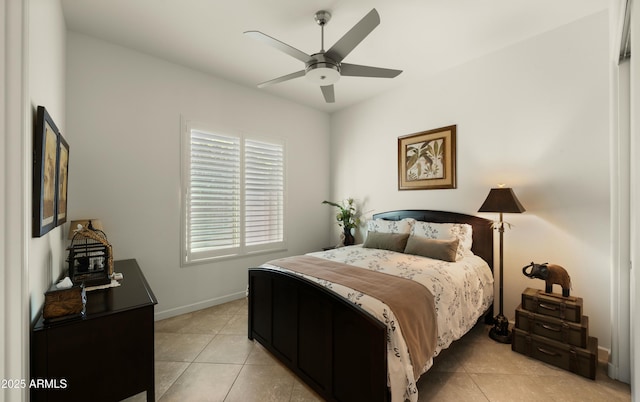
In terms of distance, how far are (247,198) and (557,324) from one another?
355 centimetres

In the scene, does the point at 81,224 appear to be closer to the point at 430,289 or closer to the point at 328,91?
the point at 328,91

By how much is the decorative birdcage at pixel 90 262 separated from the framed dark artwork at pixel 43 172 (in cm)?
47

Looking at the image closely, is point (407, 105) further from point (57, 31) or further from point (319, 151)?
point (57, 31)

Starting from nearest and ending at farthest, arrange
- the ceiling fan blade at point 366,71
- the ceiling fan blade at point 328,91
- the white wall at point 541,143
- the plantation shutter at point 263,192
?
the ceiling fan blade at point 366,71 → the white wall at point 541,143 → the ceiling fan blade at point 328,91 → the plantation shutter at point 263,192

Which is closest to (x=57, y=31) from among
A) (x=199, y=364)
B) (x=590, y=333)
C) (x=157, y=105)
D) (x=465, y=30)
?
(x=157, y=105)

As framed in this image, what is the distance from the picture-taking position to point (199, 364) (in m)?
2.25

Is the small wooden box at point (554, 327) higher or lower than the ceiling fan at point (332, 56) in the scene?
lower

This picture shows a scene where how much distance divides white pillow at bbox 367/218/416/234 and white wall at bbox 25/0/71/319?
316 cm

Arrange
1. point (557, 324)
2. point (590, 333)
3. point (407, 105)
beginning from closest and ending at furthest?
point (557, 324), point (590, 333), point (407, 105)

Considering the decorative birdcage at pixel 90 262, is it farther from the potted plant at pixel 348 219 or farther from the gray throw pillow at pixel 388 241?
the potted plant at pixel 348 219

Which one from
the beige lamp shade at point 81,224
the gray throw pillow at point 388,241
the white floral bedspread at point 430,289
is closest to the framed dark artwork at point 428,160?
the gray throw pillow at point 388,241

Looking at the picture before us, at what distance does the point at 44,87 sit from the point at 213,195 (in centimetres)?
197

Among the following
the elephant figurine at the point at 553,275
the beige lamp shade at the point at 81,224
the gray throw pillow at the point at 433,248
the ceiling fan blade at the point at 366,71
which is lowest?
the elephant figurine at the point at 553,275

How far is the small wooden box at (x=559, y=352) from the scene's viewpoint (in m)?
2.03
